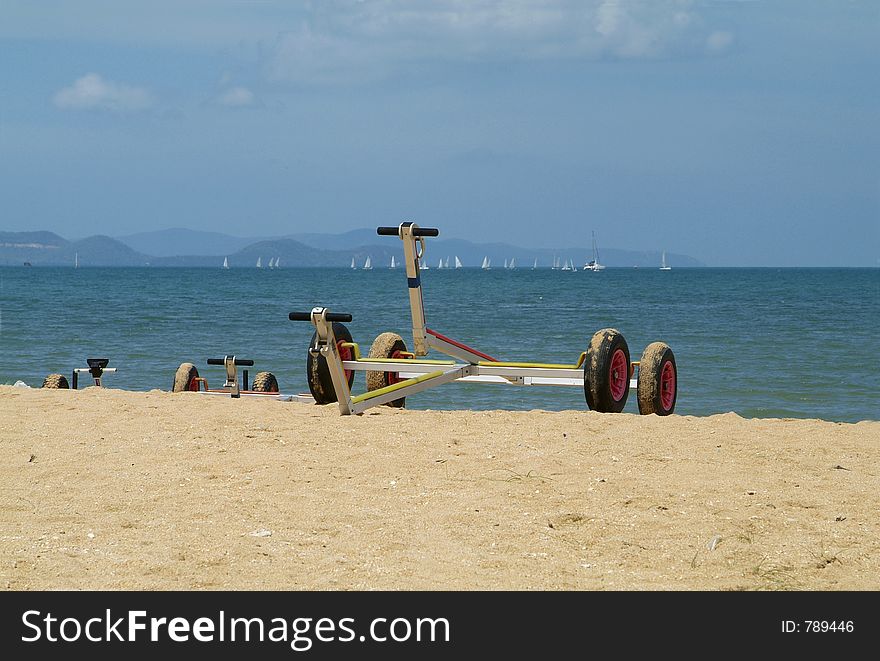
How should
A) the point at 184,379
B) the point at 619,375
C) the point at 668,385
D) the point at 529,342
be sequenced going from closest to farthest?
the point at 619,375, the point at 668,385, the point at 184,379, the point at 529,342

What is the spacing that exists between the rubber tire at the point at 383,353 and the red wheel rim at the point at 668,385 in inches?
110

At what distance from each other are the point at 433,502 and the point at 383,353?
17.4ft

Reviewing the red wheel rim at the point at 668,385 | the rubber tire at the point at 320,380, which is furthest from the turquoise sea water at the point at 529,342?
the rubber tire at the point at 320,380

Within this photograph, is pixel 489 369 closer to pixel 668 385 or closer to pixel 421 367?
pixel 421 367

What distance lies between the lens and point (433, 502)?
623 cm

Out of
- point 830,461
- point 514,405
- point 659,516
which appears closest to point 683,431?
point 830,461

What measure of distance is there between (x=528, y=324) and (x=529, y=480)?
31.8 m

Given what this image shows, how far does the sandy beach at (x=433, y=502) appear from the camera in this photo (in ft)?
16.4

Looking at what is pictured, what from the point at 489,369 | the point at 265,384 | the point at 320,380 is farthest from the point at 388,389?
the point at 265,384

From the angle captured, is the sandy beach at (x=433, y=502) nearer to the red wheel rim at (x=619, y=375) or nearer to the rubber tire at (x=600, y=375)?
the rubber tire at (x=600, y=375)
